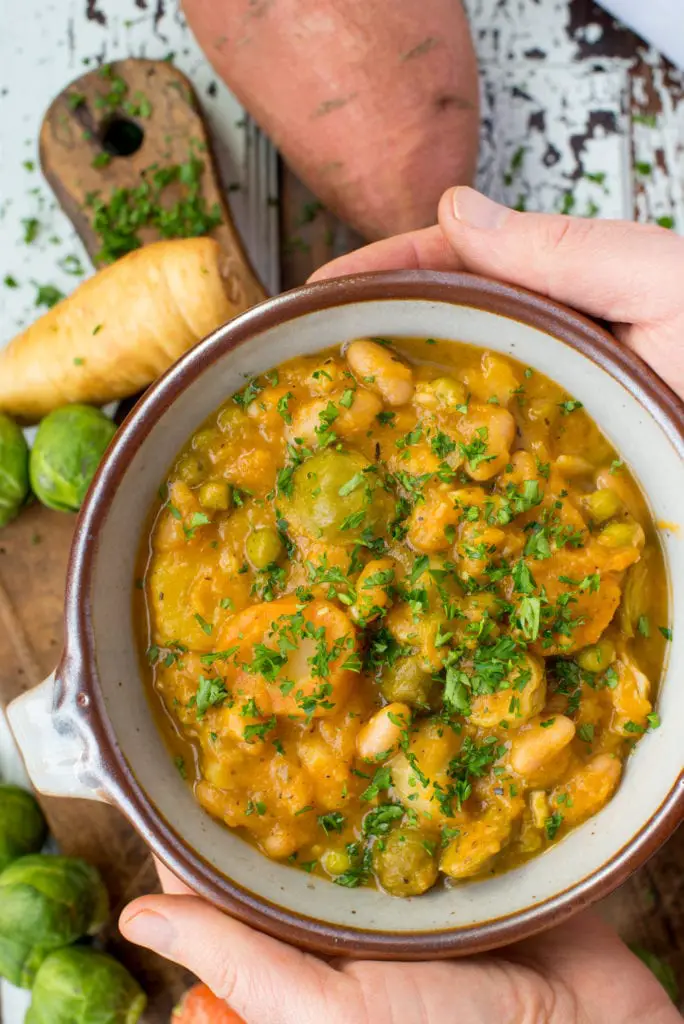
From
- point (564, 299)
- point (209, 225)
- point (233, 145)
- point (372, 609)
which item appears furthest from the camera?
point (233, 145)

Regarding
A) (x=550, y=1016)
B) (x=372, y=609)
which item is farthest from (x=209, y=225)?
(x=550, y=1016)

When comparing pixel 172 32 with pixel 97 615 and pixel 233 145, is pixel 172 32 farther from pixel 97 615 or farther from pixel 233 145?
pixel 97 615

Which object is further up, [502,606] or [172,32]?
[172,32]

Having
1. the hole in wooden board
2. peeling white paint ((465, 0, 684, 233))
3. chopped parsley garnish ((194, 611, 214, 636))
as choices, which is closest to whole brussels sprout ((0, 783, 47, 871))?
chopped parsley garnish ((194, 611, 214, 636))

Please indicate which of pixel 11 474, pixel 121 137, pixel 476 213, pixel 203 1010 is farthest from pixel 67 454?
pixel 203 1010

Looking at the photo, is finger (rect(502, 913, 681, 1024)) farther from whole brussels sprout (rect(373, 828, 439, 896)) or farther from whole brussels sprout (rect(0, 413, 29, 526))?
whole brussels sprout (rect(0, 413, 29, 526))

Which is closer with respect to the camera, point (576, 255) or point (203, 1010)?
point (576, 255)

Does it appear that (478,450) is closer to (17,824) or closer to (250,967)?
(250,967)
